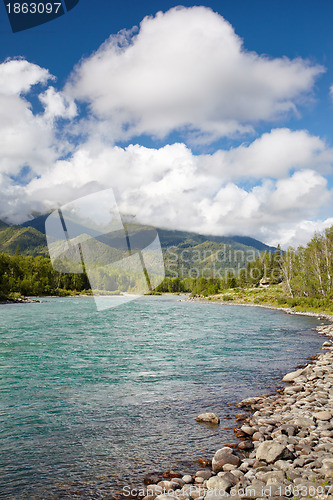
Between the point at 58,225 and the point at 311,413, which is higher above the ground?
the point at 58,225

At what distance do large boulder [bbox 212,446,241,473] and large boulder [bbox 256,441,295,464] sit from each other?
1.78 ft

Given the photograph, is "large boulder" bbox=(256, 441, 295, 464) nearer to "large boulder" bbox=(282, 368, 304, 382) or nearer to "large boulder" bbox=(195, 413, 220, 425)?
"large boulder" bbox=(195, 413, 220, 425)

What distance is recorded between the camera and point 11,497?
6742 mm

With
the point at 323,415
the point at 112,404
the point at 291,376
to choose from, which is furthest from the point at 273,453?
the point at 291,376

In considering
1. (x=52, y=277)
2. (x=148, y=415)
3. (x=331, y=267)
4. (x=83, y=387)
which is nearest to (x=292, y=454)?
(x=148, y=415)

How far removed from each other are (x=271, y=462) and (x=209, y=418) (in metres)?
3.14

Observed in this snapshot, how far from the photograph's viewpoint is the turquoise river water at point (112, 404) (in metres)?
7.79

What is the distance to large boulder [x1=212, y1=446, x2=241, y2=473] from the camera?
7.63 metres

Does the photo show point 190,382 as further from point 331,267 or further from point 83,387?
point 331,267

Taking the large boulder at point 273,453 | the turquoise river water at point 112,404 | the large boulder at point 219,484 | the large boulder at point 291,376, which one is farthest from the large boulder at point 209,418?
the large boulder at point 291,376

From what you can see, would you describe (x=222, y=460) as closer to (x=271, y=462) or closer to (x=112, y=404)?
(x=271, y=462)

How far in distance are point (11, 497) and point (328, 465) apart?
21.7ft

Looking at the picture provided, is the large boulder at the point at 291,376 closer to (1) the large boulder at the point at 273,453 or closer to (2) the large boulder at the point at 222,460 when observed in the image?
(1) the large boulder at the point at 273,453

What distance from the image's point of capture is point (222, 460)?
7.79 metres
